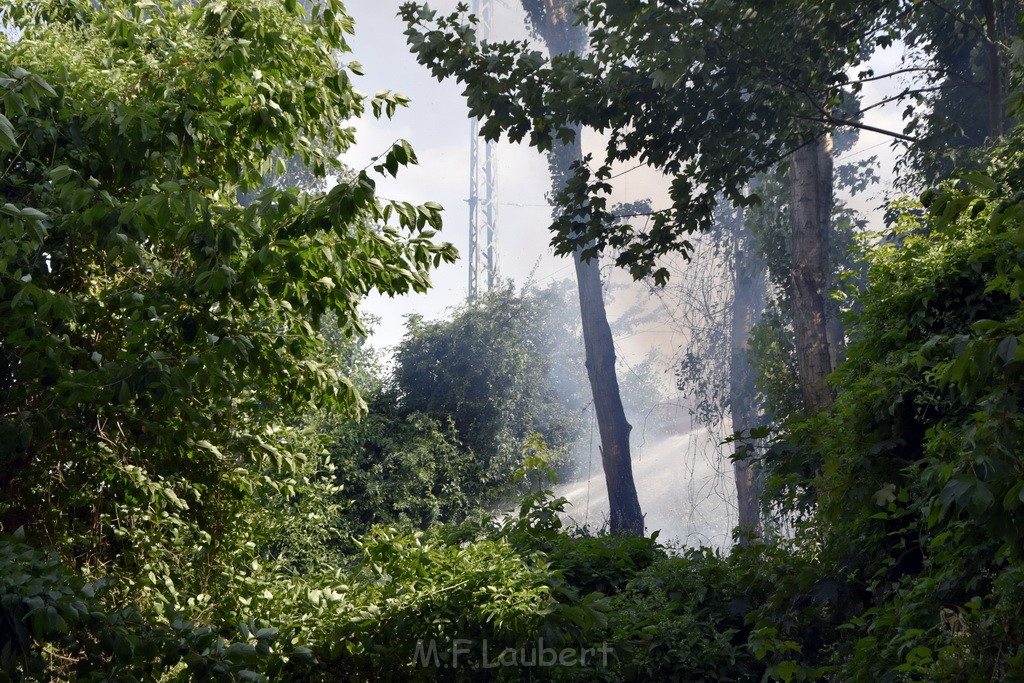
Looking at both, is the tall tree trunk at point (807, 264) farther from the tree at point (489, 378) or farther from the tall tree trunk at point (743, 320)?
the tall tree trunk at point (743, 320)

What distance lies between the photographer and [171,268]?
3770 mm

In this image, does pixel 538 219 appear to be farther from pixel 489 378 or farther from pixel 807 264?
pixel 807 264

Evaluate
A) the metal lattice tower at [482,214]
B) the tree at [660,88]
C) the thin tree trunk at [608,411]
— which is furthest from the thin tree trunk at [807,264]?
the metal lattice tower at [482,214]

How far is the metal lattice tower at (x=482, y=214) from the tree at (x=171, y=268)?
13.7 m

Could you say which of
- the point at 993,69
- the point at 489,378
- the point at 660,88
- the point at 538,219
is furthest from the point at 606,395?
the point at 660,88

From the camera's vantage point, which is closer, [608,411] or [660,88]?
[660,88]

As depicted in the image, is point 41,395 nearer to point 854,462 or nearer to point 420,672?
point 420,672

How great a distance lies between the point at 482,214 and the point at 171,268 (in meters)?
14.8

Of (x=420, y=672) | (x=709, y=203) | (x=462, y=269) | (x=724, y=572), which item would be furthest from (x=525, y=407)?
(x=420, y=672)

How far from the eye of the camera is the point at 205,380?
2.91m

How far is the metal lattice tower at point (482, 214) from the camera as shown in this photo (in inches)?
711

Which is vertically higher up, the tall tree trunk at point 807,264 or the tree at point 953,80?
the tree at point 953,80

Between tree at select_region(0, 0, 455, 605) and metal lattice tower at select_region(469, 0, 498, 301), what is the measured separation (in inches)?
538

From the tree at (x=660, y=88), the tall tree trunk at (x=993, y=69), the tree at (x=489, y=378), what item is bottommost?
the tree at (x=660, y=88)
